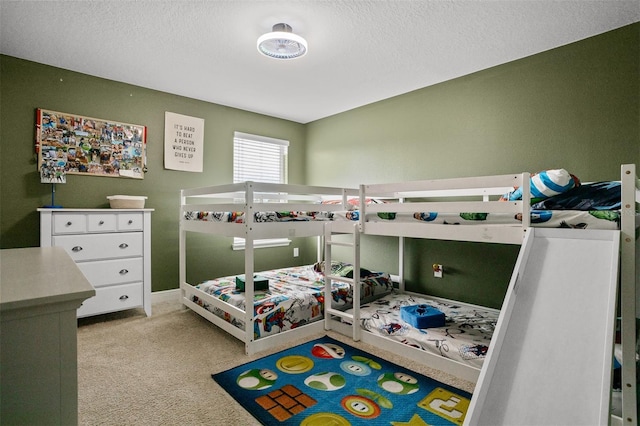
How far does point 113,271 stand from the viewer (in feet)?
9.71

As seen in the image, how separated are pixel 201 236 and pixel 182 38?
214 cm

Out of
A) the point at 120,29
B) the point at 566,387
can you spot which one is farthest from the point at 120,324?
the point at 566,387

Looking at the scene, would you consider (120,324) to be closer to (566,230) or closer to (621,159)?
(566,230)

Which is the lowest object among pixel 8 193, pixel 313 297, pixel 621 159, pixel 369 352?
pixel 369 352

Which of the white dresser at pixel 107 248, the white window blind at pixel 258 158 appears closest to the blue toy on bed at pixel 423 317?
the white dresser at pixel 107 248

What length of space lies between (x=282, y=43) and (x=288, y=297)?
1997mm

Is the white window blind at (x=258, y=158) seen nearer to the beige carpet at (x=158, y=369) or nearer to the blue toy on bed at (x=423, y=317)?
the beige carpet at (x=158, y=369)

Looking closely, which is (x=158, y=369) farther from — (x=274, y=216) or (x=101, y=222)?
(x=101, y=222)

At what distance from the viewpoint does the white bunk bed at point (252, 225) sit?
7.88ft

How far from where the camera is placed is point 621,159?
233 centimetres

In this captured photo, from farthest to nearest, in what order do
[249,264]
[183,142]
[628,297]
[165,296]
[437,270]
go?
[183,142], [165,296], [437,270], [249,264], [628,297]

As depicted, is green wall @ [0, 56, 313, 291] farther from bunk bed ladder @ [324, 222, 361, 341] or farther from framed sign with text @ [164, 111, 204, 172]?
bunk bed ladder @ [324, 222, 361, 341]

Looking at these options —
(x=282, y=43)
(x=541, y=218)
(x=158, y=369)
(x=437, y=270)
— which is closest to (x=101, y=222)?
(x=158, y=369)

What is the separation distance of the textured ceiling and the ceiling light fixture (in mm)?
73
